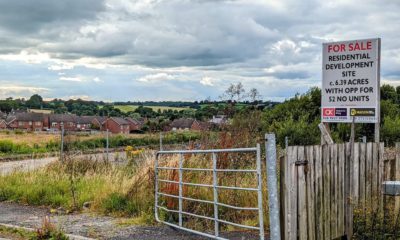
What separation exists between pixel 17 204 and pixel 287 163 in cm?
928

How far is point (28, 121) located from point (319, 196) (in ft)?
239

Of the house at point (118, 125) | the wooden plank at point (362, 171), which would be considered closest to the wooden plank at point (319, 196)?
the wooden plank at point (362, 171)

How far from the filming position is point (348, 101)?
940 centimetres

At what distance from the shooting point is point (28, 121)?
247 ft

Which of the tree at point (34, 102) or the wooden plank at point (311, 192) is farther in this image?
the tree at point (34, 102)

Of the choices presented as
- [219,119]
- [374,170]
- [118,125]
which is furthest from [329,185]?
[118,125]

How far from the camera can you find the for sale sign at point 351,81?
358 inches

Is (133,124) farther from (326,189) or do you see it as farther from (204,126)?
(326,189)

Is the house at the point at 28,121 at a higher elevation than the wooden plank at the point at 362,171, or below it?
below

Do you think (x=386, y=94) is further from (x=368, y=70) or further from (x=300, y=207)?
(x=300, y=207)

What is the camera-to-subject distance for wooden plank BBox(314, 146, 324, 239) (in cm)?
716

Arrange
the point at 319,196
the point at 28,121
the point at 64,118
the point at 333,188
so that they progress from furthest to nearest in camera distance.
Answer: the point at 28,121 → the point at 64,118 → the point at 333,188 → the point at 319,196

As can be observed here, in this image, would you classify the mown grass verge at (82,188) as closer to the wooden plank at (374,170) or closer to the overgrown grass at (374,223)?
the overgrown grass at (374,223)

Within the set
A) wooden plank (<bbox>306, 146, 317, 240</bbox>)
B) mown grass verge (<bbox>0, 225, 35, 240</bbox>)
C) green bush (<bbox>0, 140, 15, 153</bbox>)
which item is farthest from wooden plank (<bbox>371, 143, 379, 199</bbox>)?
green bush (<bbox>0, 140, 15, 153</bbox>)
